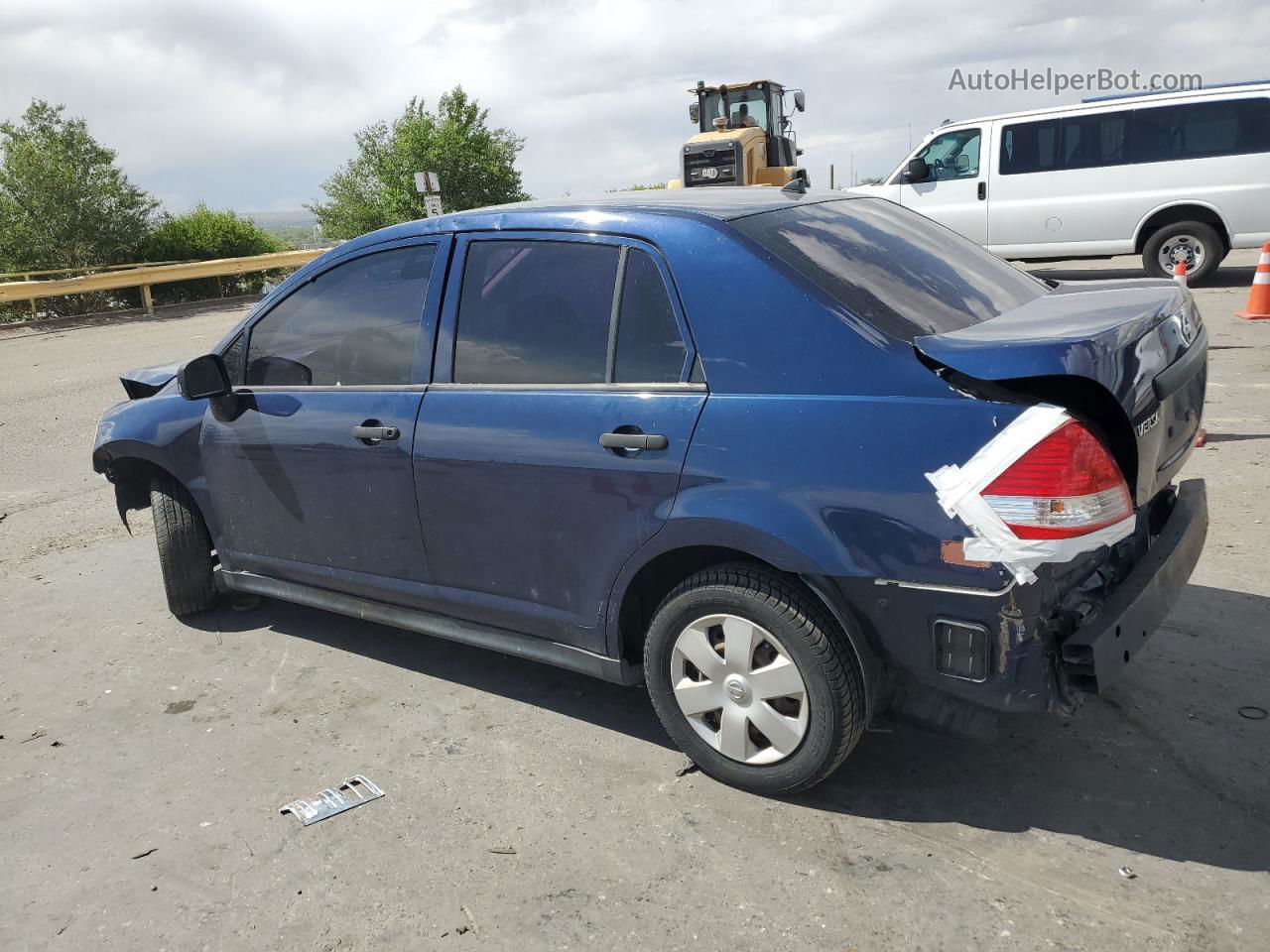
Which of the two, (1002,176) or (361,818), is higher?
(1002,176)

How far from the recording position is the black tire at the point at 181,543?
189 inches

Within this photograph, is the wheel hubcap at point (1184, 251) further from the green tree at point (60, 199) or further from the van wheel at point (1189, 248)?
the green tree at point (60, 199)

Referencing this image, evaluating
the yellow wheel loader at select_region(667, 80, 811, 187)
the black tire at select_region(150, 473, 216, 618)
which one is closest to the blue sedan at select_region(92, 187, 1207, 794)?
the black tire at select_region(150, 473, 216, 618)

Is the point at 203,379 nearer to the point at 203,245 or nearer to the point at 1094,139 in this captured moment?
the point at 1094,139

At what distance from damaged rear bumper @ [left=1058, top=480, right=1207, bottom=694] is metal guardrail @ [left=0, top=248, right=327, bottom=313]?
19347mm

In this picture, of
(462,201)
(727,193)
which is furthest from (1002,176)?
(462,201)

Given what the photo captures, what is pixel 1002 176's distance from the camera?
47.2 feet

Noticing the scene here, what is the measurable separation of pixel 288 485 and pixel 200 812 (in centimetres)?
136

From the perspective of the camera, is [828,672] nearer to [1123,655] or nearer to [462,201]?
[1123,655]

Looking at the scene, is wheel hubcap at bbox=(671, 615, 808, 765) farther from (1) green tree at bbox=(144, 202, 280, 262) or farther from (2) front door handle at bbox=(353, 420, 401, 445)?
(1) green tree at bbox=(144, 202, 280, 262)

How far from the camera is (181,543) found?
15.8 ft

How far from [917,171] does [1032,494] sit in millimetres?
13241

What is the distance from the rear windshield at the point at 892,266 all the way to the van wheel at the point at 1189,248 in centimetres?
1135

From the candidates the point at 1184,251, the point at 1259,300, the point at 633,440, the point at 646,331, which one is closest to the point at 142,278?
the point at 1184,251
